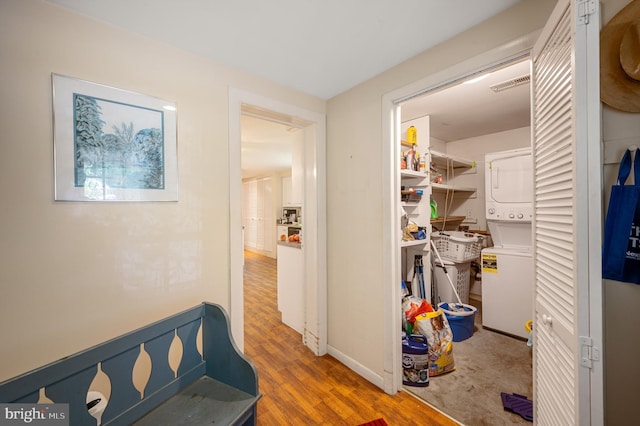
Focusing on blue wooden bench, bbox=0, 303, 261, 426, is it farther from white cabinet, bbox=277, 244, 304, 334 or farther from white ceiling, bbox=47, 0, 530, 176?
white ceiling, bbox=47, 0, 530, 176

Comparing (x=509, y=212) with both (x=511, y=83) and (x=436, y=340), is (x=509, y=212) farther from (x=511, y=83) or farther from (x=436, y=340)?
(x=436, y=340)

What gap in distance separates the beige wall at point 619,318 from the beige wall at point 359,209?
877mm

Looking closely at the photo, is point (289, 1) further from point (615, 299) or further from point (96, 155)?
point (615, 299)

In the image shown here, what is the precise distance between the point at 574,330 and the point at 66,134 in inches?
85.0

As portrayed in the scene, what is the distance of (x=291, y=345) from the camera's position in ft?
8.03

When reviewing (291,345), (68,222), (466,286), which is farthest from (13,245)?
(466,286)

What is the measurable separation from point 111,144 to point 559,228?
205cm

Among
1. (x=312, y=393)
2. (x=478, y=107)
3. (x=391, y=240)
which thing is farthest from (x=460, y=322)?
(x=478, y=107)

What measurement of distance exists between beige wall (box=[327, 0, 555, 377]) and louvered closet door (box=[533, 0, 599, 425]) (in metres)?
0.62

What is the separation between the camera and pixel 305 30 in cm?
138

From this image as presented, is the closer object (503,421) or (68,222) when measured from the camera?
(68,222)

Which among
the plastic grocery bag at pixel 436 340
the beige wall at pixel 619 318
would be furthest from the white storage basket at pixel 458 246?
the beige wall at pixel 619 318

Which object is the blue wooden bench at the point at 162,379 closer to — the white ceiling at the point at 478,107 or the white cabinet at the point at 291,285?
the white cabinet at the point at 291,285

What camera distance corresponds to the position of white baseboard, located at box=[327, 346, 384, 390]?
1862 millimetres
